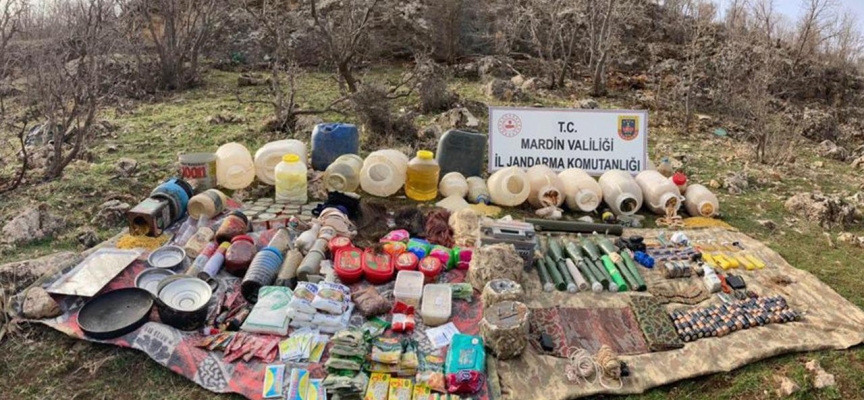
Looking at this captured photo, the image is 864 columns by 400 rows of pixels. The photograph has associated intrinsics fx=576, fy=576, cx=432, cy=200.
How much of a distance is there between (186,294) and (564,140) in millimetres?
4449

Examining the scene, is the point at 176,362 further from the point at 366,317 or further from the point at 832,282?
the point at 832,282

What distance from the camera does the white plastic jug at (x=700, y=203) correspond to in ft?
19.3

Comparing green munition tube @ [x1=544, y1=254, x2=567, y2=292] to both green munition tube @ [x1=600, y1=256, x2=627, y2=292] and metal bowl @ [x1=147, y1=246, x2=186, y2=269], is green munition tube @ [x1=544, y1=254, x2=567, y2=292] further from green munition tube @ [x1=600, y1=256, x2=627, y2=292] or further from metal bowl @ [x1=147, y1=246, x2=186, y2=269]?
metal bowl @ [x1=147, y1=246, x2=186, y2=269]

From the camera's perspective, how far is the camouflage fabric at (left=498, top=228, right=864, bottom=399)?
3.39m

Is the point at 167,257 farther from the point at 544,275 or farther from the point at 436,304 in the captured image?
the point at 544,275

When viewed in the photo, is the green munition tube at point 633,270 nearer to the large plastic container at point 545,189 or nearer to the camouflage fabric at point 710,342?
the camouflage fabric at point 710,342

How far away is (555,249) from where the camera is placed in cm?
480

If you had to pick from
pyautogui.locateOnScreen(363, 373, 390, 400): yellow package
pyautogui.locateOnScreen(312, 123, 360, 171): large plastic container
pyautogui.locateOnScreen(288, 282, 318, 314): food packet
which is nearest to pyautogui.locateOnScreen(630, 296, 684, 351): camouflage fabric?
pyautogui.locateOnScreen(363, 373, 390, 400): yellow package

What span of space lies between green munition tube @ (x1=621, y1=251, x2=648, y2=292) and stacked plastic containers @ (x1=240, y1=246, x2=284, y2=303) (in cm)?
269

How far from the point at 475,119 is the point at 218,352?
597cm

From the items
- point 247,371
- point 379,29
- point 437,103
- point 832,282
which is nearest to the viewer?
point 247,371

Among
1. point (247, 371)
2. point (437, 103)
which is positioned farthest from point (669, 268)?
point (437, 103)

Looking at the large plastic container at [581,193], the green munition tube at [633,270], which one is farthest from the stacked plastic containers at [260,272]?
the large plastic container at [581,193]

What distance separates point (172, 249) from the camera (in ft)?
14.5
